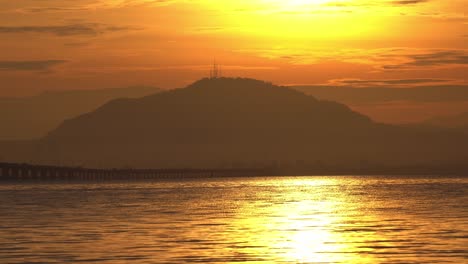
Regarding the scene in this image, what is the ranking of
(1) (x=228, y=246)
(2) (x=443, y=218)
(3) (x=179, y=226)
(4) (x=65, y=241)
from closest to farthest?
1. (1) (x=228, y=246)
2. (4) (x=65, y=241)
3. (3) (x=179, y=226)
4. (2) (x=443, y=218)

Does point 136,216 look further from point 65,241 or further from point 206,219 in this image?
point 65,241

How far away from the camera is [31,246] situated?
4541cm

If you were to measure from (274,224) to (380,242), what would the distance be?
1257cm

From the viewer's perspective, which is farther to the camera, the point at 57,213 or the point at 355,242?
the point at 57,213

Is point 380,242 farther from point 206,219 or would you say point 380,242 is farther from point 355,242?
point 206,219

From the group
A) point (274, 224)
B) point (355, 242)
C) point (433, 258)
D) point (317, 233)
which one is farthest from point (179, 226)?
point (433, 258)

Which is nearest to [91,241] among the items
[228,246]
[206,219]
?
[228,246]

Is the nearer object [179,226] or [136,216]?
[179,226]

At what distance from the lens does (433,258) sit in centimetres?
3969

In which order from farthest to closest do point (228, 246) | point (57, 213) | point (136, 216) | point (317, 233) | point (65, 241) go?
point (57, 213)
point (136, 216)
point (317, 233)
point (65, 241)
point (228, 246)

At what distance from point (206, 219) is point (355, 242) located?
759 inches

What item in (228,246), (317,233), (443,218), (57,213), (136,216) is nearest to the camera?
(228,246)

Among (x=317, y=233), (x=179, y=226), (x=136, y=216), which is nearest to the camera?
(x=317, y=233)

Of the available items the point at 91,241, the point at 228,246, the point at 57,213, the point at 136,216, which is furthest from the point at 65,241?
the point at 57,213
